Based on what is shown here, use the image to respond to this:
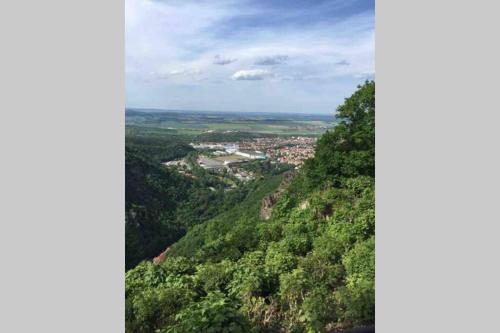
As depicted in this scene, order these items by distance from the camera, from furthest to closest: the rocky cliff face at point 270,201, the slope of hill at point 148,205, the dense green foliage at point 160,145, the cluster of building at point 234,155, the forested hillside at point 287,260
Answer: the rocky cliff face at point 270,201 → the cluster of building at point 234,155 → the dense green foliage at point 160,145 → the slope of hill at point 148,205 → the forested hillside at point 287,260

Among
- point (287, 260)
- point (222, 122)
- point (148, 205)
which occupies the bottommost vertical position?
point (287, 260)

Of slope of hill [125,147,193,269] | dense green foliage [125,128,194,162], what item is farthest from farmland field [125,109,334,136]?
slope of hill [125,147,193,269]

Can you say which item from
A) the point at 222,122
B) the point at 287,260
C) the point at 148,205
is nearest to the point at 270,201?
the point at 222,122

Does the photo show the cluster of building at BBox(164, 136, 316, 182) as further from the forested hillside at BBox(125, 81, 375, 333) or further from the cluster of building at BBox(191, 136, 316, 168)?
the forested hillside at BBox(125, 81, 375, 333)

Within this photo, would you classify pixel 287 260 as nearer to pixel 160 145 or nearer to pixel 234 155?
pixel 234 155

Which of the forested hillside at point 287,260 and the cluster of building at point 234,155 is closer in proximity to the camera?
the forested hillside at point 287,260

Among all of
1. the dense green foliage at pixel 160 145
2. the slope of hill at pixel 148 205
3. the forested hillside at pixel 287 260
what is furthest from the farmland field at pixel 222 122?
the forested hillside at pixel 287 260

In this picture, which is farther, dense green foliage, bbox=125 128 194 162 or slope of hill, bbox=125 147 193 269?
dense green foliage, bbox=125 128 194 162

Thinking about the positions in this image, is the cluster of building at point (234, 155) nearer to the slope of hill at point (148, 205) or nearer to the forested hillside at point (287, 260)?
the slope of hill at point (148, 205)
